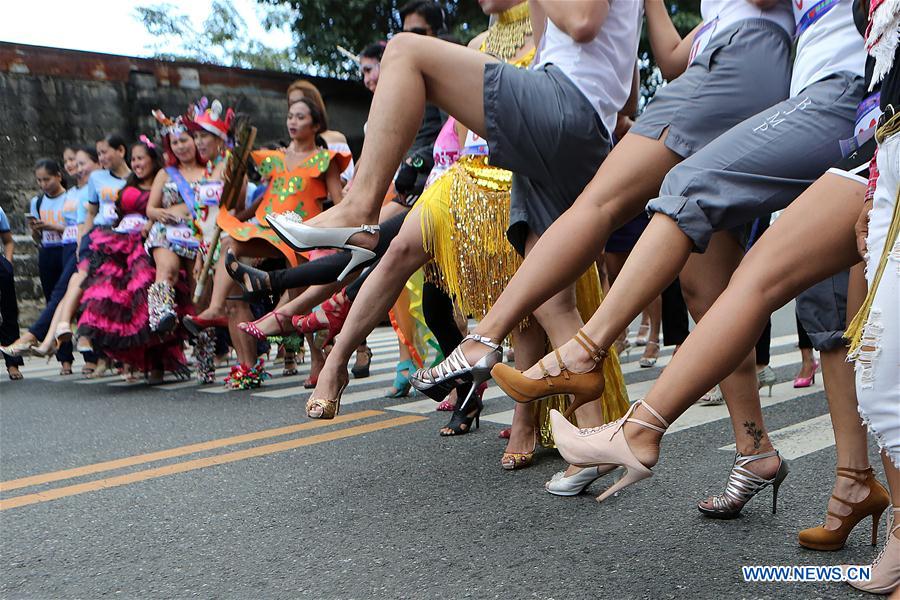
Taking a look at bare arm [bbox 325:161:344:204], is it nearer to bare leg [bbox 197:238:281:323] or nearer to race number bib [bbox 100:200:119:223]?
bare leg [bbox 197:238:281:323]

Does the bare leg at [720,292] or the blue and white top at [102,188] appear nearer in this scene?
the bare leg at [720,292]

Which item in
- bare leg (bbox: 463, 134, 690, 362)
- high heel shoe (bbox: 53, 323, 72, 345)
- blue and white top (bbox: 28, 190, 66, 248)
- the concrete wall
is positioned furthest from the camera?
the concrete wall

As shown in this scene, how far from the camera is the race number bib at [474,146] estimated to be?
366 centimetres

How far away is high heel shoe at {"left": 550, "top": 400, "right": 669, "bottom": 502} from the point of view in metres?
2.04

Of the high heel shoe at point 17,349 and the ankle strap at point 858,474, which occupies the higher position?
the ankle strap at point 858,474

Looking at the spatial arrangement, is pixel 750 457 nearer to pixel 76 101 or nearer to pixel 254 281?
pixel 254 281

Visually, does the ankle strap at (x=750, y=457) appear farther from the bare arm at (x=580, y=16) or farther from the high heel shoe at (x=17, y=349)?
the high heel shoe at (x=17, y=349)

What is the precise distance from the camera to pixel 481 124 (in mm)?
2590

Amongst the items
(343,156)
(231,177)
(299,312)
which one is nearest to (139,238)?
(231,177)

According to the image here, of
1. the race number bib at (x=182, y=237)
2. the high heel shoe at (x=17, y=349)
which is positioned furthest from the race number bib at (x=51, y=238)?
the race number bib at (x=182, y=237)

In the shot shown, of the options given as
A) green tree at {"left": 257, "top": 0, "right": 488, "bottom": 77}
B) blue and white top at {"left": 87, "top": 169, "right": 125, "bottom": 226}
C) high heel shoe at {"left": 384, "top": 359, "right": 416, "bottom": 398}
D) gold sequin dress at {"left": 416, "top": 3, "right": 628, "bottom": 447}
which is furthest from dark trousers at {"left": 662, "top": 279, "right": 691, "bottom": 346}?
green tree at {"left": 257, "top": 0, "right": 488, "bottom": 77}

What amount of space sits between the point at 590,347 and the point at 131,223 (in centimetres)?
583

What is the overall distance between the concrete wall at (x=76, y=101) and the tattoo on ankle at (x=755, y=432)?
10548 millimetres

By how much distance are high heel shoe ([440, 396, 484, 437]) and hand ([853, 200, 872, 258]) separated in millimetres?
2657
